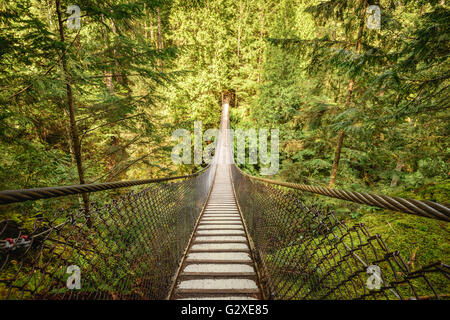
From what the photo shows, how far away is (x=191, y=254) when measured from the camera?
222cm

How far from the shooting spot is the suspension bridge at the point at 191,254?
0.59 metres

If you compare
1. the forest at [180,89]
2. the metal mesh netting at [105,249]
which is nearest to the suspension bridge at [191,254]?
the metal mesh netting at [105,249]

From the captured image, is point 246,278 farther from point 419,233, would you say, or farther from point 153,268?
point 419,233

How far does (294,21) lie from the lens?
1150 cm

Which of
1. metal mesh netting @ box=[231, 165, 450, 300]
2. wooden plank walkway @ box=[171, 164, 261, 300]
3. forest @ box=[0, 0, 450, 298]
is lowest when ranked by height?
wooden plank walkway @ box=[171, 164, 261, 300]

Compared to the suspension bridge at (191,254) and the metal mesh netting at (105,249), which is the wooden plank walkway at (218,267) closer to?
the suspension bridge at (191,254)

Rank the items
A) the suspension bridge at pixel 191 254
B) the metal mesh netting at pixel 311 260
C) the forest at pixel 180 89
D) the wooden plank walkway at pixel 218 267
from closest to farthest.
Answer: the suspension bridge at pixel 191 254 < the metal mesh netting at pixel 311 260 < the wooden plank walkway at pixel 218 267 < the forest at pixel 180 89

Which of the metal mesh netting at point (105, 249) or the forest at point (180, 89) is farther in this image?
the forest at point (180, 89)

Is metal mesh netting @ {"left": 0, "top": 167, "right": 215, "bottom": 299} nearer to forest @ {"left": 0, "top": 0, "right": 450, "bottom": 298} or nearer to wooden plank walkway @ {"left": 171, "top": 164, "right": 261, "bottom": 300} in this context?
wooden plank walkway @ {"left": 171, "top": 164, "right": 261, "bottom": 300}

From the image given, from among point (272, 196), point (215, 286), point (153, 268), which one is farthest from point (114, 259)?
point (272, 196)

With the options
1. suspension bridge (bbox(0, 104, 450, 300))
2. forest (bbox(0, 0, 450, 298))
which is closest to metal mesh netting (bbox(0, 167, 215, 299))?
suspension bridge (bbox(0, 104, 450, 300))

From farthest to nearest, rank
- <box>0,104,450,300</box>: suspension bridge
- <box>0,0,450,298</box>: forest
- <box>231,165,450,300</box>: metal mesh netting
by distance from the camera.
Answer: <box>0,0,450,298</box>: forest, <box>231,165,450,300</box>: metal mesh netting, <box>0,104,450,300</box>: suspension bridge

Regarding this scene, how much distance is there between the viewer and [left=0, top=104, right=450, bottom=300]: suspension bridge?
595 millimetres

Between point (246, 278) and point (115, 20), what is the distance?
3586mm
